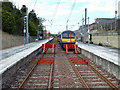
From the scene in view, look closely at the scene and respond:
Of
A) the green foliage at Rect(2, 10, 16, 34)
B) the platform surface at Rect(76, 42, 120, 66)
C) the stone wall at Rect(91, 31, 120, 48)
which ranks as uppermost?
the green foliage at Rect(2, 10, 16, 34)

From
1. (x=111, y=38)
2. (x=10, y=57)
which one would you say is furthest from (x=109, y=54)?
(x=111, y=38)

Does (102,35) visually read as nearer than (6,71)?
No

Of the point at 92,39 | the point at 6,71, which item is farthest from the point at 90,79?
the point at 92,39

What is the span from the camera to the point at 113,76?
891cm

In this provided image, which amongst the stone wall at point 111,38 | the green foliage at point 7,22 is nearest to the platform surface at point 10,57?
the green foliage at point 7,22

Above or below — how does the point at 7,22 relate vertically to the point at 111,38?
above

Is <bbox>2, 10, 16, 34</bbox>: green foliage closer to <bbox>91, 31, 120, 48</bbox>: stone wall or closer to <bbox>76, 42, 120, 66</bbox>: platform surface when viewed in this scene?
<bbox>76, 42, 120, 66</bbox>: platform surface

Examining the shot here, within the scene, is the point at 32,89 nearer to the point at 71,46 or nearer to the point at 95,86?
the point at 95,86

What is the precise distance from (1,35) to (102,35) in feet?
77.4

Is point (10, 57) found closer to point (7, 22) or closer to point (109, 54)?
point (109, 54)

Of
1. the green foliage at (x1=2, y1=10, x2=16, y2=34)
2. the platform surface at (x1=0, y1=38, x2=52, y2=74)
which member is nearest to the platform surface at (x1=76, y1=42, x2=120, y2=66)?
the platform surface at (x1=0, y1=38, x2=52, y2=74)

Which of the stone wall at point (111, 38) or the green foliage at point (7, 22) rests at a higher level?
the green foliage at point (7, 22)

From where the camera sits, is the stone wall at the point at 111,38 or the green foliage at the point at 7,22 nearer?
the stone wall at the point at 111,38

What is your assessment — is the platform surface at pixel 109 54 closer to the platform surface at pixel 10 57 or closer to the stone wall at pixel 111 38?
the stone wall at pixel 111 38
